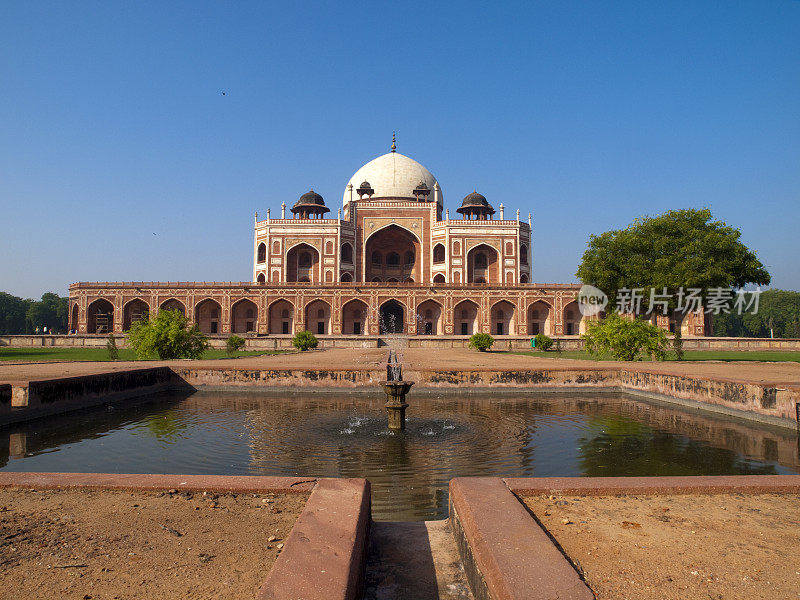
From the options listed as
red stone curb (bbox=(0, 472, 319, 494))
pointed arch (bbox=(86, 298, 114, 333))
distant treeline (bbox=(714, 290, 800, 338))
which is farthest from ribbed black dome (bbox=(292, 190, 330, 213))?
distant treeline (bbox=(714, 290, 800, 338))

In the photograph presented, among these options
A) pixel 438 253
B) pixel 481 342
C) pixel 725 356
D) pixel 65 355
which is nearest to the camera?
pixel 65 355

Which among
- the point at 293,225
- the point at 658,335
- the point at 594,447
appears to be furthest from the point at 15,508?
the point at 293,225

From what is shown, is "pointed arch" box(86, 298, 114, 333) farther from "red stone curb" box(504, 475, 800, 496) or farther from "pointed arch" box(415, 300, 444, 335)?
"red stone curb" box(504, 475, 800, 496)

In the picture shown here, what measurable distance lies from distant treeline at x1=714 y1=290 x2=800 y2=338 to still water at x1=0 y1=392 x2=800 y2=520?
51.4 m

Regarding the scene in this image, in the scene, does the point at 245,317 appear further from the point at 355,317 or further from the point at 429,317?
the point at 429,317

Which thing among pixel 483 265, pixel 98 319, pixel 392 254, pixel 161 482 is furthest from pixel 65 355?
pixel 483 265

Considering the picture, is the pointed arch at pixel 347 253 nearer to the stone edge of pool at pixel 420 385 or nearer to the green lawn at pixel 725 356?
the green lawn at pixel 725 356

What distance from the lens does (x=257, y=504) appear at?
2416 millimetres

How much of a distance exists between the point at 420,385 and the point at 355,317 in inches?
883

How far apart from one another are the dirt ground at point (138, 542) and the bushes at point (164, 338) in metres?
11.4

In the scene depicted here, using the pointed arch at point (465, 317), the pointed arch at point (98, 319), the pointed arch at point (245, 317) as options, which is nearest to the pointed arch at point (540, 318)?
the pointed arch at point (465, 317)

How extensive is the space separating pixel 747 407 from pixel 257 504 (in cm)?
669

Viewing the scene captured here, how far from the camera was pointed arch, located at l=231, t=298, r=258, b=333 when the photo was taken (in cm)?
3119

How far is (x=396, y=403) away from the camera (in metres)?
6.02
